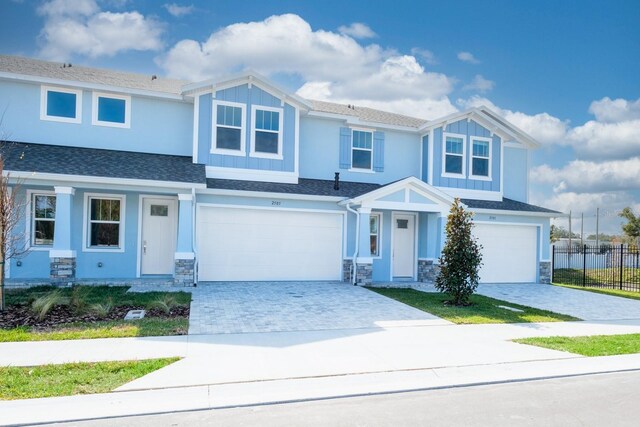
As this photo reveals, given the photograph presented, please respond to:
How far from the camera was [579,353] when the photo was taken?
24.0 feet

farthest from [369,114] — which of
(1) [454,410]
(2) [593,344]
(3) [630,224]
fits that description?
(3) [630,224]

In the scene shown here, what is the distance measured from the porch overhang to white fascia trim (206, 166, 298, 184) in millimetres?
2143

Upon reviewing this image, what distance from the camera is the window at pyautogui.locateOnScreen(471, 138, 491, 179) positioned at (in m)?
17.9

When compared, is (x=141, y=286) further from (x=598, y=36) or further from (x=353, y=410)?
(x=598, y=36)

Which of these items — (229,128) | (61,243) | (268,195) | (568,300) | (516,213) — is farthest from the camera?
(516,213)

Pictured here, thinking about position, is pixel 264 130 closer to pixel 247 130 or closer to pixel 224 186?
pixel 247 130

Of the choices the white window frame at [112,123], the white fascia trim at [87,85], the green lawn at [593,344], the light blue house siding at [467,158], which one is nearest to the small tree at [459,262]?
the green lawn at [593,344]

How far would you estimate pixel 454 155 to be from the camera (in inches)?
696

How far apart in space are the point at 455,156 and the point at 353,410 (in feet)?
48.0

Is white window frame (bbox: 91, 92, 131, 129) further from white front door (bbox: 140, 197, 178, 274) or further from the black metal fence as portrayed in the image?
the black metal fence

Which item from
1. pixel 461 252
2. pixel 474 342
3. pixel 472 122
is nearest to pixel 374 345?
pixel 474 342

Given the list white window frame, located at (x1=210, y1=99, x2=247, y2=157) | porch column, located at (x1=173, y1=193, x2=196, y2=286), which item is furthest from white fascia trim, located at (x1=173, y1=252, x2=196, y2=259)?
white window frame, located at (x1=210, y1=99, x2=247, y2=157)

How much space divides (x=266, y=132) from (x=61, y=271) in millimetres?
7716

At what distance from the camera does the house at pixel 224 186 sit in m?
12.9
